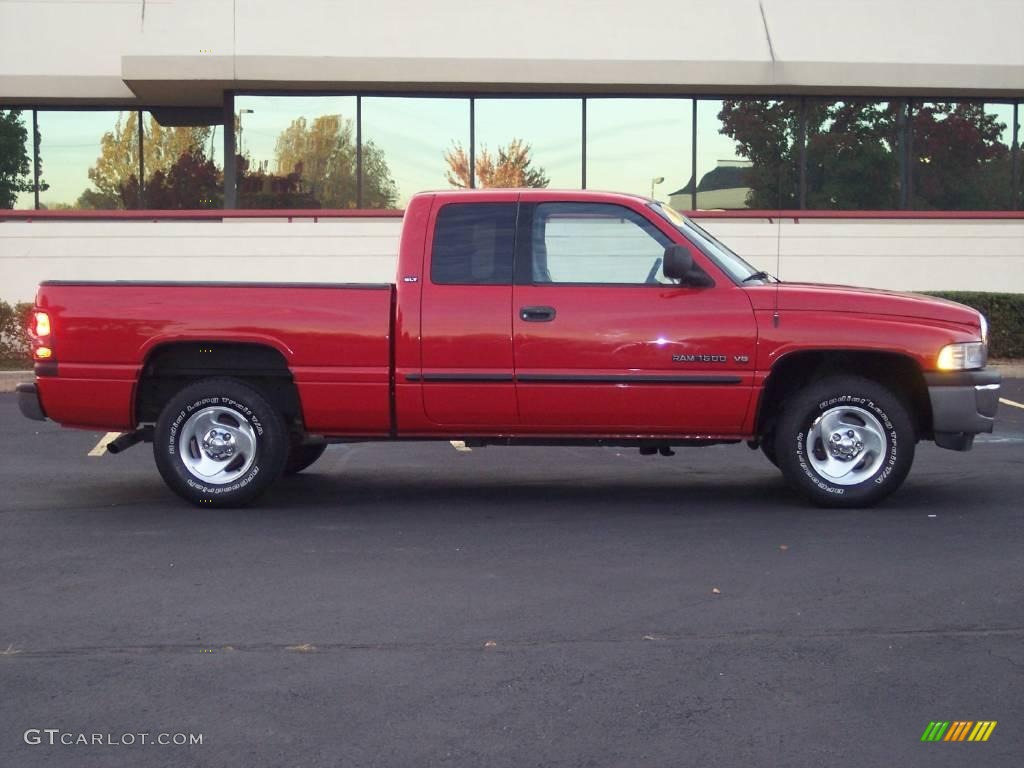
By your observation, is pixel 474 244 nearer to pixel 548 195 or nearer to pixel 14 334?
pixel 548 195

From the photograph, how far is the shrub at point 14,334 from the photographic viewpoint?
1753cm

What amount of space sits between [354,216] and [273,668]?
15183mm

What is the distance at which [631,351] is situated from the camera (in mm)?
8250

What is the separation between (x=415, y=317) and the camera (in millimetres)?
8336

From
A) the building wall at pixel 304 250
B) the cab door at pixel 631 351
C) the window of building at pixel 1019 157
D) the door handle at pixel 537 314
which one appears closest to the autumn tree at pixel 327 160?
the building wall at pixel 304 250

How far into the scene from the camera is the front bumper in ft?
27.0

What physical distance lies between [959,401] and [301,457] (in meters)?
4.60

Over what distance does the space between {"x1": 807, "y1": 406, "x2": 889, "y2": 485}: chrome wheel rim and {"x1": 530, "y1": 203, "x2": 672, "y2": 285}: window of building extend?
133cm

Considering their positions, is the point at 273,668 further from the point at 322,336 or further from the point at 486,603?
the point at 322,336

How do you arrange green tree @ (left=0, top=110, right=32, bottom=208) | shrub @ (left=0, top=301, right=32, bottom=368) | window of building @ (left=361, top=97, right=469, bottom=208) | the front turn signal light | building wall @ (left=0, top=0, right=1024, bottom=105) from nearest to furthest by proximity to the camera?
the front turn signal light < shrub @ (left=0, top=301, right=32, bottom=368) < building wall @ (left=0, top=0, right=1024, bottom=105) < window of building @ (left=361, top=97, right=469, bottom=208) < green tree @ (left=0, top=110, right=32, bottom=208)

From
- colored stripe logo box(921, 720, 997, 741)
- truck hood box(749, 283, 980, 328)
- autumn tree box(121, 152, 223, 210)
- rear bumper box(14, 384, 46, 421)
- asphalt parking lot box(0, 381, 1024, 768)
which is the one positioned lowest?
colored stripe logo box(921, 720, 997, 741)

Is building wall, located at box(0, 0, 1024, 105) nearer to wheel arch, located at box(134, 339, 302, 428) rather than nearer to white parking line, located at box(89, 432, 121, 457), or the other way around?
white parking line, located at box(89, 432, 121, 457)

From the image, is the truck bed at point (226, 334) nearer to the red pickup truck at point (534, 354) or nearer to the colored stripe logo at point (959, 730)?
the red pickup truck at point (534, 354)

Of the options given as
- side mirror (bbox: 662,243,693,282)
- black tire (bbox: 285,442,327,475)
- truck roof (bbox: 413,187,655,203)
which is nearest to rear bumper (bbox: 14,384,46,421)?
black tire (bbox: 285,442,327,475)
